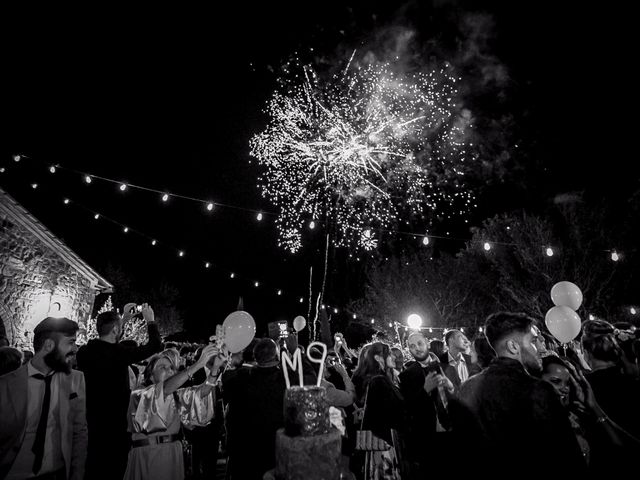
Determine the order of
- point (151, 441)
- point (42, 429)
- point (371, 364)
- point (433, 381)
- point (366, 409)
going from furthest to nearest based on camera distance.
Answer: point (371, 364) → point (366, 409) → point (151, 441) → point (433, 381) → point (42, 429)

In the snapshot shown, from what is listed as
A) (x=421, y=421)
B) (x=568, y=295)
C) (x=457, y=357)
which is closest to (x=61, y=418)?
(x=421, y=421)

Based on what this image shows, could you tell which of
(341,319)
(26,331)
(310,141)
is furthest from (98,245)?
(310,141)

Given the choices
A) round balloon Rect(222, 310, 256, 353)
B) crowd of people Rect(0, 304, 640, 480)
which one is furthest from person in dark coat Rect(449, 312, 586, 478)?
round balloon Rect(222, 310, 256, 353)

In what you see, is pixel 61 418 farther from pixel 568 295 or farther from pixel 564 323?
pixel 568 295

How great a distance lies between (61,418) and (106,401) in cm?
98

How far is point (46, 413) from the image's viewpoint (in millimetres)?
3045

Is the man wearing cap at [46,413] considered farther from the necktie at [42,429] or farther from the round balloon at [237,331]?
the round balloon at [237,331]

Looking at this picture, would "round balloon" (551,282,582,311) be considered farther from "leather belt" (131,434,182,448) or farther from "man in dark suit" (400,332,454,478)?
"leather belt" (131,434,182,448)

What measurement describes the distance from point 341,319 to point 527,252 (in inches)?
978

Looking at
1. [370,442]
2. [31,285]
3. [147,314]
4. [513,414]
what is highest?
[31,285]

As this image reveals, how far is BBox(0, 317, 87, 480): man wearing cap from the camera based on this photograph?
2.82 metres

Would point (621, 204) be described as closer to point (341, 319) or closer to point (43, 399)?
point (43, 399)

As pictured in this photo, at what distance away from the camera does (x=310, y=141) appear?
12.5 meters

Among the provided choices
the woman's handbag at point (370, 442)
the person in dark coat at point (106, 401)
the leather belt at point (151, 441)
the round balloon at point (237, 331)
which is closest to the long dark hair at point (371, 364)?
the woman's handbag at point (370, 442)
